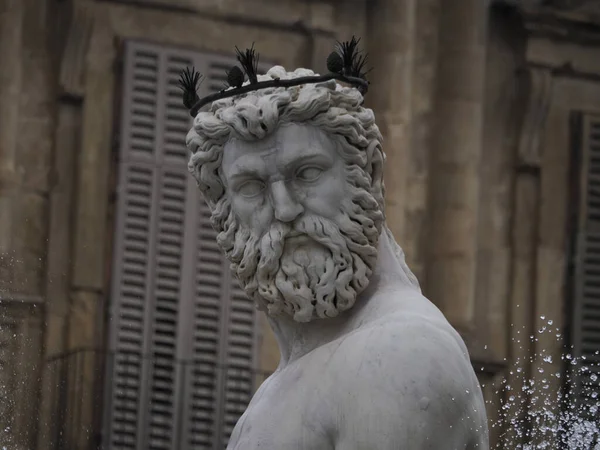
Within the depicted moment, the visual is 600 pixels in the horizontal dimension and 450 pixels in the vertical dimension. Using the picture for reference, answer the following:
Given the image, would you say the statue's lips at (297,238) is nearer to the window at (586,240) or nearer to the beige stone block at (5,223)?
the beige stone block at (5,223)

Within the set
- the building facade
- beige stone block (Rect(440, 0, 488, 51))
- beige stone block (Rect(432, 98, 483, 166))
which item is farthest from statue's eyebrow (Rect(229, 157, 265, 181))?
beige stone block (Rect(440, 0, 488, 51))

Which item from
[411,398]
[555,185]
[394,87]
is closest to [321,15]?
[394,87]

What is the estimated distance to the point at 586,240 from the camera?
69.2ft

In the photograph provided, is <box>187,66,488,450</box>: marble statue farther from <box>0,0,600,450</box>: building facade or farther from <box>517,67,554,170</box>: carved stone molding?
<box>517,67,554,170</box>: carved stone molding

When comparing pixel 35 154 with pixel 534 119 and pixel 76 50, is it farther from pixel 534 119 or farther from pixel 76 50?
pixel 534 119

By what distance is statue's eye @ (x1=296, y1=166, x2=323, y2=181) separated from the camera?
17.9ft

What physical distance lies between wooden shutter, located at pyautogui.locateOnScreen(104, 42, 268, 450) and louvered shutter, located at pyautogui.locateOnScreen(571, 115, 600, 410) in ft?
8.38

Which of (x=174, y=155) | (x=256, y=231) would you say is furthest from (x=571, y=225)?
(x=256, y=231)

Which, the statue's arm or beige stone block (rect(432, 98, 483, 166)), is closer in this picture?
the statue's arm

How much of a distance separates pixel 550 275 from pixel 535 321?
1.17 ft

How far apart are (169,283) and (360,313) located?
1416 centimetres

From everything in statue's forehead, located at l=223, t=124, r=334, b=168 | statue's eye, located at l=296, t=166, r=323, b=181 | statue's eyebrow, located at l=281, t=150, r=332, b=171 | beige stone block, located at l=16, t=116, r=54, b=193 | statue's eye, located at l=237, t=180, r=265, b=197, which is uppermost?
beige stone block, located at l=16, t=116, r=54, b=193

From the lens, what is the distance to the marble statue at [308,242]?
530 cm

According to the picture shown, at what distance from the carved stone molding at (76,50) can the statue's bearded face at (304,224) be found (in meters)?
13.8
